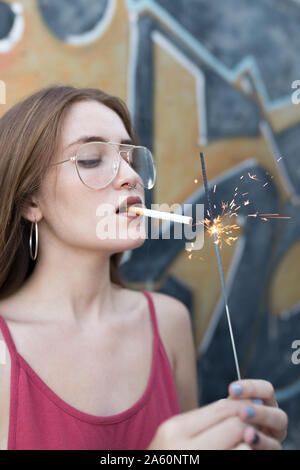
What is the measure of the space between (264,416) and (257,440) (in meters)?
0.05

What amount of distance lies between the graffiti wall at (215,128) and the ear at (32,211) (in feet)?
3.19

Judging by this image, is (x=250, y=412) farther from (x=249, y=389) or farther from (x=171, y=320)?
(x=171, y=320)

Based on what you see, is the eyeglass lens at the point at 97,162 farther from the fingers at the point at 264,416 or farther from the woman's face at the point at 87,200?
the fingers at the point at 264,416

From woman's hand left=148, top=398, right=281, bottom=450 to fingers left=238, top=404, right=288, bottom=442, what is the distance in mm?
12

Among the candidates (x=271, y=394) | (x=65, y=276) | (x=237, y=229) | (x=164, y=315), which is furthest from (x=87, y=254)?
(x=237, y=229)

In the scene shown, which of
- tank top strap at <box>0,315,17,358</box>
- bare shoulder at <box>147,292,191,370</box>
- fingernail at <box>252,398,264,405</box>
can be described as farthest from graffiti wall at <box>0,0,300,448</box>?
fingernail at <box>252,398,264,405</box>

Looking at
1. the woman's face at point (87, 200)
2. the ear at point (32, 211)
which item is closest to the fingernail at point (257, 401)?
the woman's face at point (87, 200)

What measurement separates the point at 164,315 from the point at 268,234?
1.28 meters

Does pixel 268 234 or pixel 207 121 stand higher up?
pixel 207 121

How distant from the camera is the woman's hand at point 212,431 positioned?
0.83m

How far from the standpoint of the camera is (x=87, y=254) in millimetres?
1349

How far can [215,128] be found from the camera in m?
2.54

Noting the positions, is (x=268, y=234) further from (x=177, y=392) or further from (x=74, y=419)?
(x=74, y=419)
